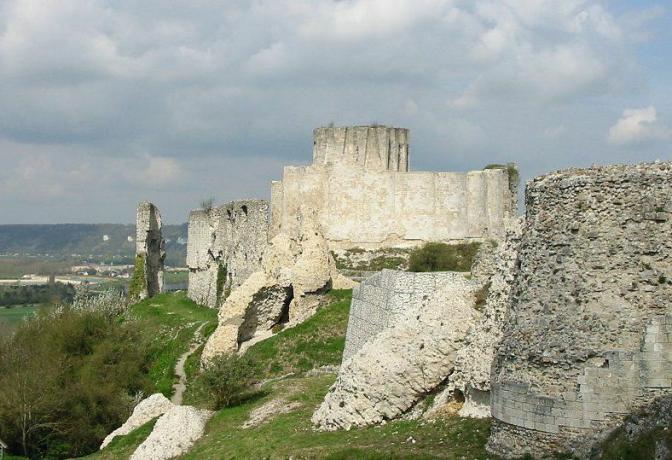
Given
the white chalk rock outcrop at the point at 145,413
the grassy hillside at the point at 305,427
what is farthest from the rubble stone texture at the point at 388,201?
the white chalk rock outcrop at the point at 145,413

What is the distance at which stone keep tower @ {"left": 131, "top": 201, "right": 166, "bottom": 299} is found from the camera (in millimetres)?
59406

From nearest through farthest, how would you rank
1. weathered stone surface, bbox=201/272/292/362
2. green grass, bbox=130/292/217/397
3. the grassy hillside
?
the grassy hillside
weathered stone surface, bbox=201/272/292/362
green grass, bbox=130/292/217/397

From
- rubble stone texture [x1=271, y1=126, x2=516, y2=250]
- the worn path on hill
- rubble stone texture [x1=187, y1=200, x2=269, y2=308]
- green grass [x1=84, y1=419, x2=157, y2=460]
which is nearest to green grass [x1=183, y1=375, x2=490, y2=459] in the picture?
green grass [x1=84, y1=419, x2=157, y2=460]

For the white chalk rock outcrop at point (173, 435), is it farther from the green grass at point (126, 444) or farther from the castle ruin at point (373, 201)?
the castle ruin at point (373, 201)

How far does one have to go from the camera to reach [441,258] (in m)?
45.4

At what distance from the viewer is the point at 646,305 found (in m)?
12.0

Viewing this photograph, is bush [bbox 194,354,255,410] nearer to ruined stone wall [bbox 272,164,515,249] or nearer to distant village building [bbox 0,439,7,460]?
distant village building [bbox 0,439,7,460]

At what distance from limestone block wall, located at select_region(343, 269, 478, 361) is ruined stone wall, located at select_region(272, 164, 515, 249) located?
904 inches

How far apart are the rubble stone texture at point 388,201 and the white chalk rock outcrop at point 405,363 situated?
2936cm

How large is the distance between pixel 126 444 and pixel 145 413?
224 cm

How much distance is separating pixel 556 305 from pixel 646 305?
3.78ft

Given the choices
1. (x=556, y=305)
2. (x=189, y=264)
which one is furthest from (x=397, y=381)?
(x=189, y=264)

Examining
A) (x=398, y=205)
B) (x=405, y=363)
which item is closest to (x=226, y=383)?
(x=405, y=363)

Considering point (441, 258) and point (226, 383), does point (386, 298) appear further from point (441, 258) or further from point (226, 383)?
point (441, 258)
